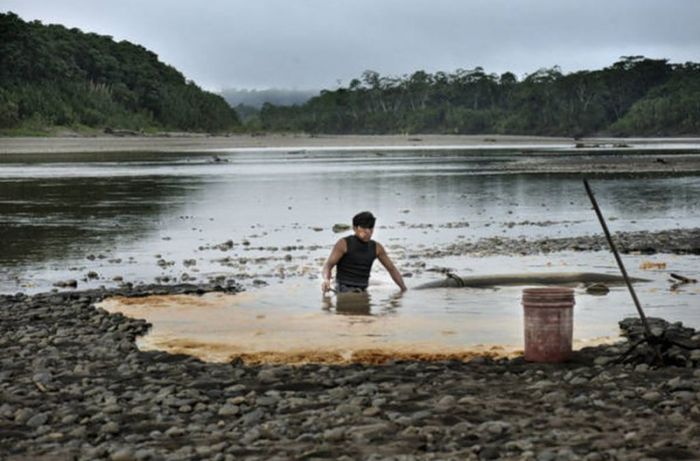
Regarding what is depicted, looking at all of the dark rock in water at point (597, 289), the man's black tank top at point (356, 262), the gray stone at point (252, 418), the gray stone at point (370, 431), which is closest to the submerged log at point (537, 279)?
the dark rock in water at point (597, 289)

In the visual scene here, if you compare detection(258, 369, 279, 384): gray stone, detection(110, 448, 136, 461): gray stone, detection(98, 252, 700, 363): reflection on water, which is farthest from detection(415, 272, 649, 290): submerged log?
detection(110, 448, 136, 461): gray stone

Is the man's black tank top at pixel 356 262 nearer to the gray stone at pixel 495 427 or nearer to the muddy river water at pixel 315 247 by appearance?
the muddy river water at pixel 315 247

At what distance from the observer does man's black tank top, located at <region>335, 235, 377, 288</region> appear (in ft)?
54.3

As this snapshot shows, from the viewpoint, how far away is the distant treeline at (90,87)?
12375 centimetres

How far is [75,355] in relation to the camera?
12141 mm

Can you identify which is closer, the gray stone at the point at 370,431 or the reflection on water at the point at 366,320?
the gray stone at the point at 370,431

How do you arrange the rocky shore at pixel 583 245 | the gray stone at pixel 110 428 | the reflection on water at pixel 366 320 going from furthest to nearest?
the rocky shore at pixel 583 245 < the reflection on water at pixel 366 320 < the gray stone at pixel 110 428

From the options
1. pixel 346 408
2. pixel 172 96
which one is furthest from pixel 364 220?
pixel 172 96

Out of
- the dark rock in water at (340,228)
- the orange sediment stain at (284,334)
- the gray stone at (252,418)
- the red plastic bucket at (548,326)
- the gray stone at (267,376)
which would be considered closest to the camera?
the gray stone at (252,418)

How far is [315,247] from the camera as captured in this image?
24.9 m

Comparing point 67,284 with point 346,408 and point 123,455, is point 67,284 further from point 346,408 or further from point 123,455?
point 123,455

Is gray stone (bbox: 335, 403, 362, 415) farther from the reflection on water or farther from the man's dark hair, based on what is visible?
the man's dark hair

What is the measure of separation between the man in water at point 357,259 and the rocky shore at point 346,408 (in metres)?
4.51

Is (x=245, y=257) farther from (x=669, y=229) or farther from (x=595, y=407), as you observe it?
(x=595, y=407)
